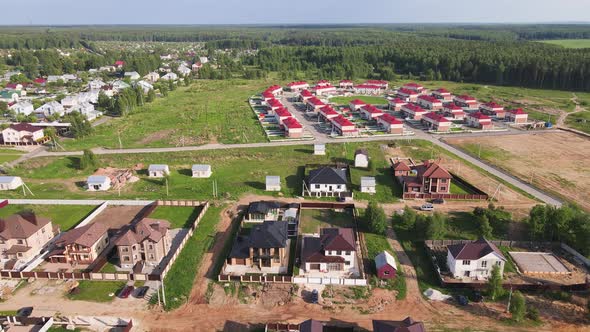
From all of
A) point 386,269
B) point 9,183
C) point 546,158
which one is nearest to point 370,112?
point 546,158

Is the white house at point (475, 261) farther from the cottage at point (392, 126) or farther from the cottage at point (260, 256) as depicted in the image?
the cottage at point (392, 126)

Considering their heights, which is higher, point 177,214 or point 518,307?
point 518,307

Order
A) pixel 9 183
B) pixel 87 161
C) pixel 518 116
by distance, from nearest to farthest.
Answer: pixel 9 183 → pixel 87 161 → pixel 518 116

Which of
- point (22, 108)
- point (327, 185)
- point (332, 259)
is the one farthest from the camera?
point (22, 108)

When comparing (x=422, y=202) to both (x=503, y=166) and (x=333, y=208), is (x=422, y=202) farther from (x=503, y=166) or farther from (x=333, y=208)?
(x=503, y=166)

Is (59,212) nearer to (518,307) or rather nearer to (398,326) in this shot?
(398,326)

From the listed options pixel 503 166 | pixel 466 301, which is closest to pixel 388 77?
pixel 503 166

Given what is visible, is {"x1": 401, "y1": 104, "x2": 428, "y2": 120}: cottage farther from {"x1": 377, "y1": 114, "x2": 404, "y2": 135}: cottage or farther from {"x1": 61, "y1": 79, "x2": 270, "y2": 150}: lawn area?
{"x1": 61, "y1": 79, "x2": 270, "y2": 150}: lawn area

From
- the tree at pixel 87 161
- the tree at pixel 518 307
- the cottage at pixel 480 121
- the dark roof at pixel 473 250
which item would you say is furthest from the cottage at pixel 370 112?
the tree at pixel 518 307
